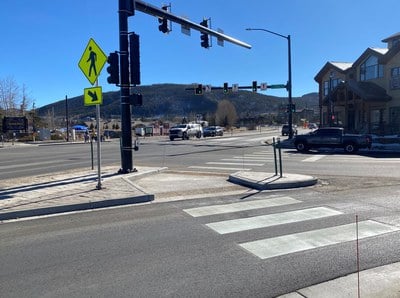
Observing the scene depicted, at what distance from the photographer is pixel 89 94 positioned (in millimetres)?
10992

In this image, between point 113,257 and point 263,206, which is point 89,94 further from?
point 113,257

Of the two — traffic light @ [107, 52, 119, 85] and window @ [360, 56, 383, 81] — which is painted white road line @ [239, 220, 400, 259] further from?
window @ [360, 56, 383, 81]

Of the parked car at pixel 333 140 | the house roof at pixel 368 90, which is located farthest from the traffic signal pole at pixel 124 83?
the house roof at pixel 368 90

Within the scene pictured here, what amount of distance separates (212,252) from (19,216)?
14.2ft

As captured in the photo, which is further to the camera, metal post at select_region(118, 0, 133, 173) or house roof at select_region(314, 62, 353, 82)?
house roof at select_region(314, 62, 353, 82)

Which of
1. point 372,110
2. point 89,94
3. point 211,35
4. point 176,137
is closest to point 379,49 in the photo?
point 372,110

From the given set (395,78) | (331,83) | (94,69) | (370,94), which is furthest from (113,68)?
(331,83)

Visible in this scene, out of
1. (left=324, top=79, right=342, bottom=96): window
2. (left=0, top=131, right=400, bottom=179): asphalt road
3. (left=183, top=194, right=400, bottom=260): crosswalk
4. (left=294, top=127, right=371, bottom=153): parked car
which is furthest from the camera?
(left=324, top=79, right=342, bottom=96): window

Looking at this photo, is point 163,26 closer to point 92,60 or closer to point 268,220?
point 92,60

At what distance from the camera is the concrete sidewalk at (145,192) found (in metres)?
4.67

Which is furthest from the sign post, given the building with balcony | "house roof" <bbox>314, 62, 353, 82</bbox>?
"house roof" <bbox>314, 62, 353, 82</bbox>

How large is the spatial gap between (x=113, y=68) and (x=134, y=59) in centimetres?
88

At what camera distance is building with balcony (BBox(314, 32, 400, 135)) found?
133 ft

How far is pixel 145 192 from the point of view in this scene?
9.98 m
